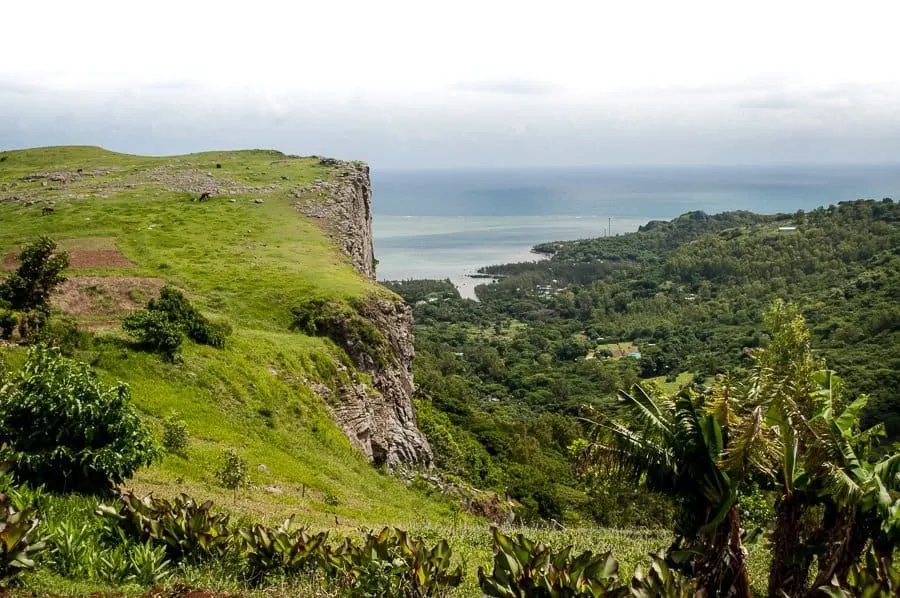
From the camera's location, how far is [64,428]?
356 inches

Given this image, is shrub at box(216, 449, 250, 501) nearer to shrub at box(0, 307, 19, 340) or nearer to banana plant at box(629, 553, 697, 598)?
shrub at box(0, 307, 19, 340)

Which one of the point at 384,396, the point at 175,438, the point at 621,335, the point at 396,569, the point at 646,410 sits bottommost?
the point at 621,335

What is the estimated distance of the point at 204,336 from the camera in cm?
2156

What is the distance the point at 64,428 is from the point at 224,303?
→ 65.7 ft

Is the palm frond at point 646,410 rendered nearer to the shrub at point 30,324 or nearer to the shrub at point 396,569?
the shrub at point 396,569

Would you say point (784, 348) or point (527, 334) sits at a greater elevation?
point (784, 348)

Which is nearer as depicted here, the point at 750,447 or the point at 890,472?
the point at 750,447

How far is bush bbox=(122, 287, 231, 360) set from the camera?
63.6 feet

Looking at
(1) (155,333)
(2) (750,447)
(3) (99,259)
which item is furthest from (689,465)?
(3) (99,259)

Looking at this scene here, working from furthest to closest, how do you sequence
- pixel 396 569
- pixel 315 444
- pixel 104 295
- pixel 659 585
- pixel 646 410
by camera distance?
pixel 104 295, pixel 315 444, pixel 646 410, pixel 396 569, pixel 659 585

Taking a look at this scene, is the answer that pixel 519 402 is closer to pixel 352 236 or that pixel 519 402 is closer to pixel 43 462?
pixel 352 236

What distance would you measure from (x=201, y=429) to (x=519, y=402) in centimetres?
8727

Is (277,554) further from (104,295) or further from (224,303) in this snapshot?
(224,303)


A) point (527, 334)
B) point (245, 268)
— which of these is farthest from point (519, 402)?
point (245, 268)
